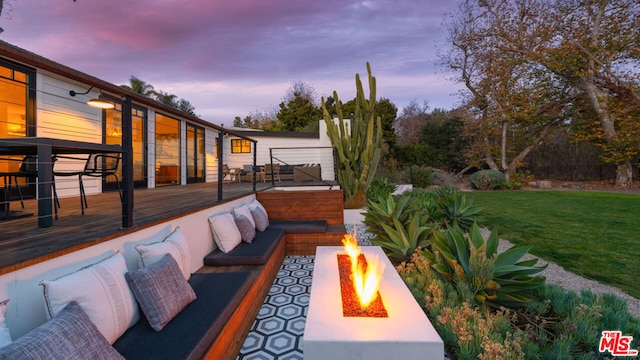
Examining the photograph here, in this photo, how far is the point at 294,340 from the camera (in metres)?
2.21

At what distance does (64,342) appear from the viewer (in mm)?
970

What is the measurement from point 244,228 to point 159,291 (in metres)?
1.85

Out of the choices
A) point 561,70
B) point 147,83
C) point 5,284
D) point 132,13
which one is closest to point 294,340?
point 5,284

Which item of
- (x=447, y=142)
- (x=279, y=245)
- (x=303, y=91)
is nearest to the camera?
(x=279, y=245)

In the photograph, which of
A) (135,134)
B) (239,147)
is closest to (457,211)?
(135,134)

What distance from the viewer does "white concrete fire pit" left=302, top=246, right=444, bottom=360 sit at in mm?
1440

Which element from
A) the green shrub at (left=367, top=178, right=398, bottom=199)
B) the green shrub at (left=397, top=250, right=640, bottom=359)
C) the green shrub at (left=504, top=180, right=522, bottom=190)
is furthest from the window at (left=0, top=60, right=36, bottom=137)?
the green shrub at (left=504, top=180, right=522, bottom=190)

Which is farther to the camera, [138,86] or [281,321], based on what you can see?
[138,86]

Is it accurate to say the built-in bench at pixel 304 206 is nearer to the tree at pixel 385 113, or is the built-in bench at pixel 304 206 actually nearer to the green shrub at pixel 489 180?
the green shrub at pixel 489 180

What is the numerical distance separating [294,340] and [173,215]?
1.56 metres

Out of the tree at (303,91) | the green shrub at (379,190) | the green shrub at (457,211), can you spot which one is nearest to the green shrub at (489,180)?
the green shrub at (379,190)

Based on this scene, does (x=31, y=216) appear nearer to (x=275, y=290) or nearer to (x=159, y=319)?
(x=159, y=319)

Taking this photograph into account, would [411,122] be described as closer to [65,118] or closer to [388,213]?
[388,213]

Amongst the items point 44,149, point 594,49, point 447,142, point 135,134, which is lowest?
point 44,149
